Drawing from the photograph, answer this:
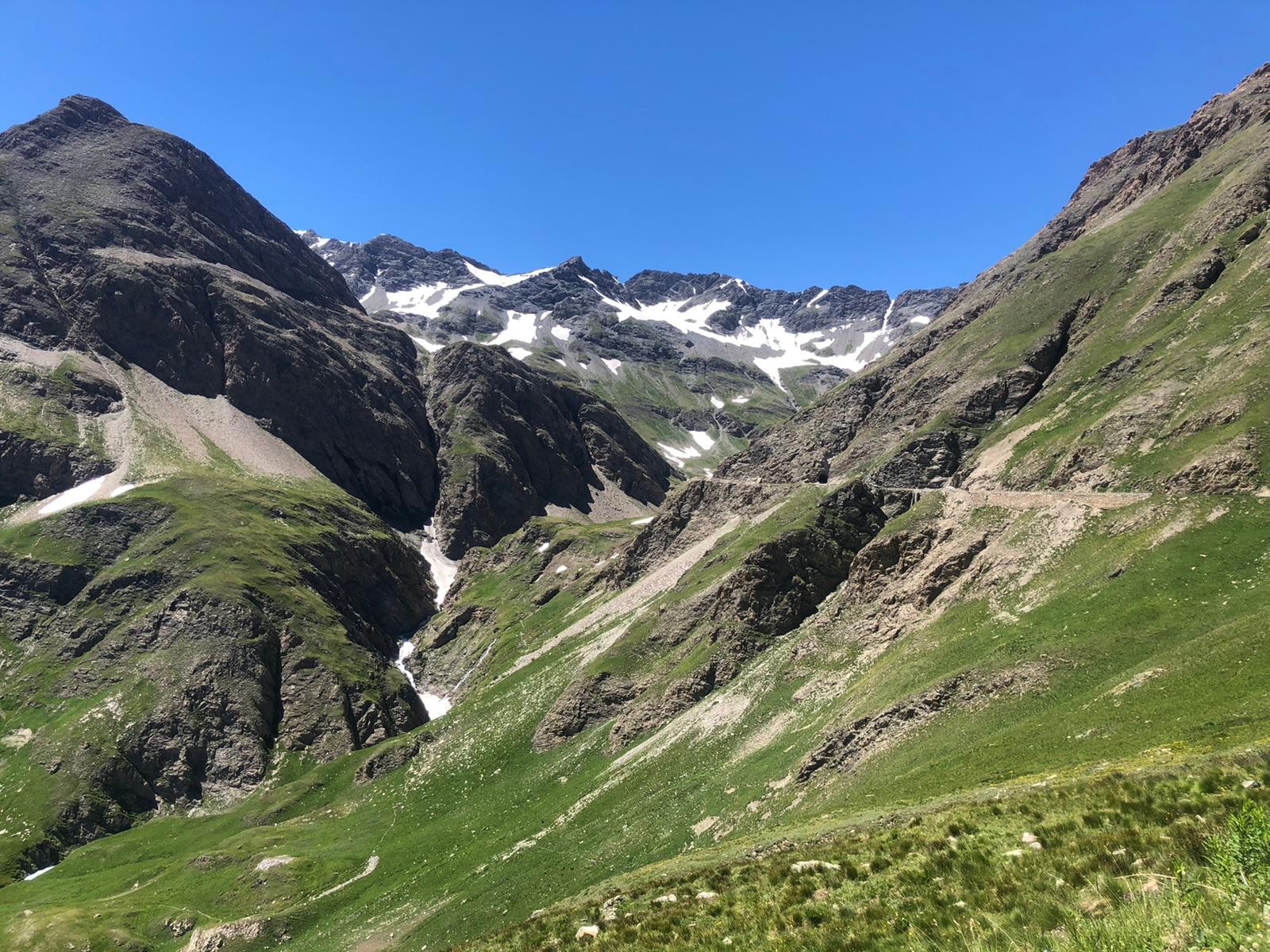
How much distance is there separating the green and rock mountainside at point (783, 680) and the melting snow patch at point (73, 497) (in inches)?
61.0

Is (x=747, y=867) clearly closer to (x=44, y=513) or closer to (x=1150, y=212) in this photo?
(x=1150, y=212)

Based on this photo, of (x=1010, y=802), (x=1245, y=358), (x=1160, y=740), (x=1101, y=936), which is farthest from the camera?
(x=1245, y=358)

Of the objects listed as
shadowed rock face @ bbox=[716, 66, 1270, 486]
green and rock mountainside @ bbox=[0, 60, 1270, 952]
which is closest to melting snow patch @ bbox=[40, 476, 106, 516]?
green and rock mountainside @ bbox=[0, 60, 1270, 952]

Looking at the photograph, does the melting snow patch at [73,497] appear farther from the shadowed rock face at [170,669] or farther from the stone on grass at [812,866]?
the stone on grass at [812,866]

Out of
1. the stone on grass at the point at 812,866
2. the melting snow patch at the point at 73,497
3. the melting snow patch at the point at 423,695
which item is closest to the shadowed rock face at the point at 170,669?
the melting snow patch at the point at 423,695

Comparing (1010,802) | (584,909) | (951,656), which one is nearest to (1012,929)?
(1010,802)

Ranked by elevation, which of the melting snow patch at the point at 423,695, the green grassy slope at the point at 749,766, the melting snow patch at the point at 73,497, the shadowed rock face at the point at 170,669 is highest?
the melting snow patch at the point at 73,497

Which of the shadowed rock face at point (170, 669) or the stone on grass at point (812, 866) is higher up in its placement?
the shadowed rock face at point (170, 669)

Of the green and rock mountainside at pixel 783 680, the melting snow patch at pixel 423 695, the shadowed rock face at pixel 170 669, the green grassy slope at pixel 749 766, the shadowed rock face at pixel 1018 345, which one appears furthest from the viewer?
the melting snow patch at pixel 423 695

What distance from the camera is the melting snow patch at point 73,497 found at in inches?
7372

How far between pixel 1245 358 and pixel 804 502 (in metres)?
52.4

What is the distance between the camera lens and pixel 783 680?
65750mm

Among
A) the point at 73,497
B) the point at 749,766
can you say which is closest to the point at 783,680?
the point at 749,766

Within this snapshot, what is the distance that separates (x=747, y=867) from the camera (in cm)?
2161
